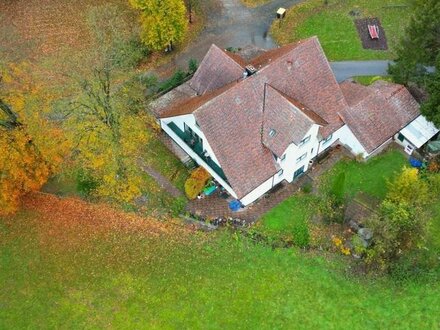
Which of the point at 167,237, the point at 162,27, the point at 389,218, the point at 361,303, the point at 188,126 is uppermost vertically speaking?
the point at 162,27

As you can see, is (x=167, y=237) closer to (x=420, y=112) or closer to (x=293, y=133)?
(x=293, y=133)

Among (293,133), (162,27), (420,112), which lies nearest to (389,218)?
(293,133)

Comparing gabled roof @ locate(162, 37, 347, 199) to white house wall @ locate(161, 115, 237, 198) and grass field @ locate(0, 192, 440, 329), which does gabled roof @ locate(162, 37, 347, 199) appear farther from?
grass field @ locate(0, 192, 440, 329)

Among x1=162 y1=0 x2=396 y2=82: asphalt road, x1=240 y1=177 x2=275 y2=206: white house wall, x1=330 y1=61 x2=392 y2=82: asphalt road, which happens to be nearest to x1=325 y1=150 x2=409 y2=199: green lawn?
x1=240 y1=177 x2=275 y2=206: white house wall

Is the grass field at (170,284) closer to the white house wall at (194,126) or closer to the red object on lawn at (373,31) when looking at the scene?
the white house wall at (194,126)

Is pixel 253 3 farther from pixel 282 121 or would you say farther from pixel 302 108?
pixel 282 121

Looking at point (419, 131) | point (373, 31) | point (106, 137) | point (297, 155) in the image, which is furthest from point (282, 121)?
point (373, 31)
